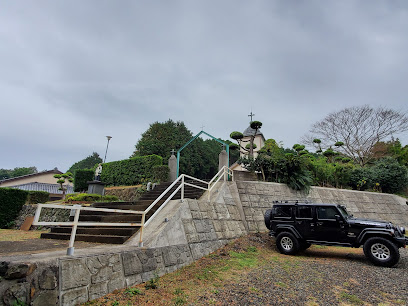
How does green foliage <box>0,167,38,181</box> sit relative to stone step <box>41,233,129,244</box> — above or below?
above

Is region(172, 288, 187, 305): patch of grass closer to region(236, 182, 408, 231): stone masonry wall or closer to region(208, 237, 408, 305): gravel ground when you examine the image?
region(208, 237, 408, 305): gravel ground

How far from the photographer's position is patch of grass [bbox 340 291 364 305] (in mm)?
3795

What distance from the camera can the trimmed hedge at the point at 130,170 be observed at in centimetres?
1499

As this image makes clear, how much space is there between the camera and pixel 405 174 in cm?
1515

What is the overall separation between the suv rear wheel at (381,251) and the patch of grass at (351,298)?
2.42m

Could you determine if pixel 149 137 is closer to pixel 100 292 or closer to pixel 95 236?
pixel 95 236

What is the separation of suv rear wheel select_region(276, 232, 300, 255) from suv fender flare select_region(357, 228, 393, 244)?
1.57 meters

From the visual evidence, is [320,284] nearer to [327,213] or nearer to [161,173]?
[327,213]

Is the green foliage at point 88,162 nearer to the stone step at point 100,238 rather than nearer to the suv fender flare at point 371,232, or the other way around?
the stone step at point 100,238

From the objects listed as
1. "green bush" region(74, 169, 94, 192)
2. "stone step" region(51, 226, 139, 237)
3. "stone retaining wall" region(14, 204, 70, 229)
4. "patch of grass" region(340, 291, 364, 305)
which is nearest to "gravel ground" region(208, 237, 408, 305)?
"patch of grass" region(340, 291, 364, 305)

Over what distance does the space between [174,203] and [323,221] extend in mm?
4243

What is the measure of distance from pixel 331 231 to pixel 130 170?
1316 cm

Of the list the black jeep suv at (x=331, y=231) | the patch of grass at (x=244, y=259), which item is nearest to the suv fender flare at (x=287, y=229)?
the black jeep suv at (x=331, y=231)

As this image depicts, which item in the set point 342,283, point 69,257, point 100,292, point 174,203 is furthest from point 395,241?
point 69,257
